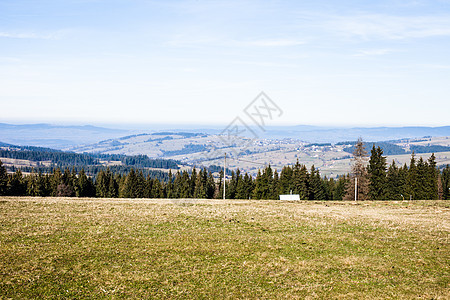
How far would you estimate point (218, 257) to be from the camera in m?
18.9

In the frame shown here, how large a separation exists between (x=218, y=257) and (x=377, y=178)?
2976 inches

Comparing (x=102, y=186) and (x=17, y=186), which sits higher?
(x=17, y=186)

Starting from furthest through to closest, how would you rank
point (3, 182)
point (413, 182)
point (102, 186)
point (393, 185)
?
point (102, 186) → point (3, 182) → point (393, 185) → point (413, 182)

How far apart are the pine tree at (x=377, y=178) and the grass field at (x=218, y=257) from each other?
186 ft

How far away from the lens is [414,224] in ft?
95.4

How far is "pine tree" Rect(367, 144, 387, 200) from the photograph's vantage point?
84.8 meters

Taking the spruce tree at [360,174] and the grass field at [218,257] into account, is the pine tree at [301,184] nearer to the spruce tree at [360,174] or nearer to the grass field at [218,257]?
the spruce tree at [360,174]

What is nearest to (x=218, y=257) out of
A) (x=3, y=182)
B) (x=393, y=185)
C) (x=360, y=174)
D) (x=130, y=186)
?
(x=360, y=174)

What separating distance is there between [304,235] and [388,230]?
7.21 meters

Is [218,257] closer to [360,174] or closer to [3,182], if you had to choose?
[360,174]

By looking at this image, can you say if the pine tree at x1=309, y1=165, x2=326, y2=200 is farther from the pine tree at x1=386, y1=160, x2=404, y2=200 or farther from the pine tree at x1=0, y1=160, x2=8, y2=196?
the pine tree at x1=0, y1=160, x2=8, y2=196

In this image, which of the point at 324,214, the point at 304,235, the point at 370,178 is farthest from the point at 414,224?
the point at 370,178

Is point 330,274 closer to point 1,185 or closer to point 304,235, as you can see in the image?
point 304,235

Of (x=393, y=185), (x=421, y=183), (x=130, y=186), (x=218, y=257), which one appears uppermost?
(x=218, y=257)
